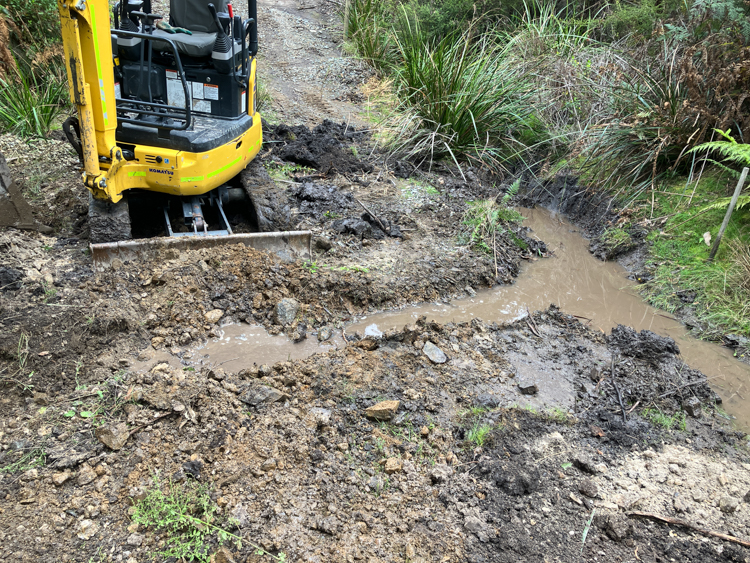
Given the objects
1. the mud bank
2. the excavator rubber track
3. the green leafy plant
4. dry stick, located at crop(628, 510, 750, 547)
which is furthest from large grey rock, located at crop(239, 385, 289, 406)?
dry stick, located at crop(628, 510, 750, 547)

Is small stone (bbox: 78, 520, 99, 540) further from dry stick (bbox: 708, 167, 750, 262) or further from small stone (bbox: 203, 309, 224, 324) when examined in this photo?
dry stick (bbox: 708, 167, 750, 262)

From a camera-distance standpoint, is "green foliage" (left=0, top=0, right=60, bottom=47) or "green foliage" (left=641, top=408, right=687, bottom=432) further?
"green foliage" (left=0, top=0, right=60, bottom=47)

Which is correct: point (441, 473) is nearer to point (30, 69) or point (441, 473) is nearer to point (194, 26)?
point (194, 26)

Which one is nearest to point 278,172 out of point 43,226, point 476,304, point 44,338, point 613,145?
point 43,226

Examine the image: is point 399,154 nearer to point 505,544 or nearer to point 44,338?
point 44,338

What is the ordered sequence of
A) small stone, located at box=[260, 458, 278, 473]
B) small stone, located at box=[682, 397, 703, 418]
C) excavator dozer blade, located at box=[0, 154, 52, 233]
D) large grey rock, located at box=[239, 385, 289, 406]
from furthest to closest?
excavator dozer blade, located at box=[0, 154, 52, 233] → small stone, located at box=[682, 397, 703, 418] → large grey rock, located at box=[239, 385, 289, 406] → small stone, located at box=[260, 458, 278, 473]

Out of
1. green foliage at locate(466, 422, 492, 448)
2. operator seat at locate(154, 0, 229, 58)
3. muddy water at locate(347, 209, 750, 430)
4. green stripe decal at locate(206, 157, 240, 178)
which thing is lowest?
muddy water at locate(347, 209, 750, 430)

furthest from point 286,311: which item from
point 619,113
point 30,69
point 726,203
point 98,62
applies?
point 30,69

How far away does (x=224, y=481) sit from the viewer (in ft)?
8.40

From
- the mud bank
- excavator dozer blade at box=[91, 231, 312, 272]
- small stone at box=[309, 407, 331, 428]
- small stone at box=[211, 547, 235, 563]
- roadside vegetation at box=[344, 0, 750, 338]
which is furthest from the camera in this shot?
roadside vegetation at box=[344, 0, 750, 338]

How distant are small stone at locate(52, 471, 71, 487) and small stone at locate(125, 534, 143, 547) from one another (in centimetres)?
50

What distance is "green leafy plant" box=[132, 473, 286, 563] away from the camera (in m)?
2.28

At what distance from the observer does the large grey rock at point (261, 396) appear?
3113 mm

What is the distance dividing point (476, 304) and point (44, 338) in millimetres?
3364
